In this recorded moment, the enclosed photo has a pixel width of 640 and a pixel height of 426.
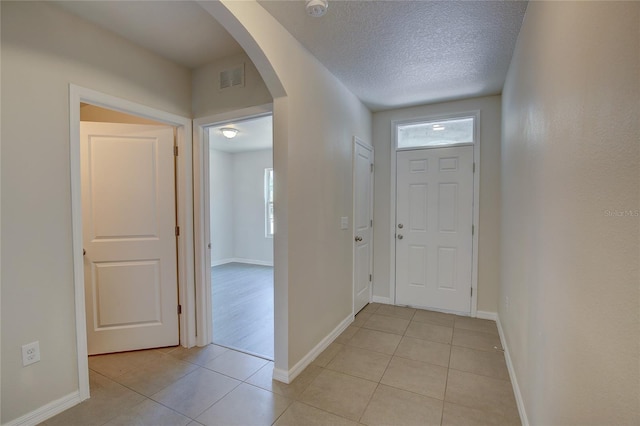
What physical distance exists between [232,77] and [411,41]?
148 cm

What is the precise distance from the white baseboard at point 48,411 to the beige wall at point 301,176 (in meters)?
1.32

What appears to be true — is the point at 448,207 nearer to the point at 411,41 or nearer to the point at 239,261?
the point at 411,41

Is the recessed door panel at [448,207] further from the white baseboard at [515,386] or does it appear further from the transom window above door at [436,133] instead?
the white baseboard at [515,386]

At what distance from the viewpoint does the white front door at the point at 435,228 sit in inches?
132

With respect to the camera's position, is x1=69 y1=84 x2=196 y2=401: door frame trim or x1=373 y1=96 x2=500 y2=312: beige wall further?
x1=373 y1=96 x2=500 y2=312: beige wall

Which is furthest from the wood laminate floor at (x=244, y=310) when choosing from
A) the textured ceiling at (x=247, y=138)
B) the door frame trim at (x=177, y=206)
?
the textured ceiling at (x=247, y=138)

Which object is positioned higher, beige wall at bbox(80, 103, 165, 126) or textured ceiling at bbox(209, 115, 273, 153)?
textured ceiling at bbox(209, 115, 273, 153)

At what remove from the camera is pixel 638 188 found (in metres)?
0.63

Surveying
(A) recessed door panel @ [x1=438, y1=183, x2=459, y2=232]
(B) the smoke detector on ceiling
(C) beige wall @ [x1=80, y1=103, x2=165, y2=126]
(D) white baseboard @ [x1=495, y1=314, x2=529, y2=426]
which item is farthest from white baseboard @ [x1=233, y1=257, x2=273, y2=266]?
(B) the smoke detector on ceiling

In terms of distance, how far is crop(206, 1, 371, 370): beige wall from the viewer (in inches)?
73.9

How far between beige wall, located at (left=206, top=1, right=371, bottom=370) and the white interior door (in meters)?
0.40

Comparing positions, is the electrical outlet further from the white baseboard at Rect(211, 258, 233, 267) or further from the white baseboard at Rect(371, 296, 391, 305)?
the white baseboard at Rect(211, 258, 233, 267)

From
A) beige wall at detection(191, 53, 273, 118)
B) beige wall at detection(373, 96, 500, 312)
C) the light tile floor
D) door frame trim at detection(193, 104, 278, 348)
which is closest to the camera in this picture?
the light tile floor

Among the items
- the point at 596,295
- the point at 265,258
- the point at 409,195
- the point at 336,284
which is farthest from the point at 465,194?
the point at 265,258
